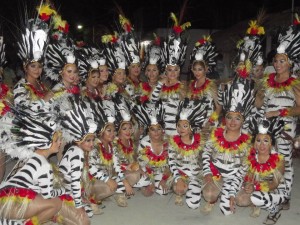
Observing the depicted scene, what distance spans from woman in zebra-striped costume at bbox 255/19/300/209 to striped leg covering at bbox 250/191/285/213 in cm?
21

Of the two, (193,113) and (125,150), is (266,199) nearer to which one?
(193,113)

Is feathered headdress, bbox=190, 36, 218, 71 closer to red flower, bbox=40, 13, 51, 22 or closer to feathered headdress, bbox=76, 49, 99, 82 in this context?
feathered headdress, bbox=76, 49, 99, 82

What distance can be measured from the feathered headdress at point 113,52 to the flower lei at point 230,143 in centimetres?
201

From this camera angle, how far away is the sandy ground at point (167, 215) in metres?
4.10

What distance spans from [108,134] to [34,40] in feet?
4.85

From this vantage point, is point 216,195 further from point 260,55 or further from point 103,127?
point 260,55

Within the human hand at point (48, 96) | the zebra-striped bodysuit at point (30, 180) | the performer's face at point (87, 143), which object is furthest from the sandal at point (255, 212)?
the human hand at point (48, 96)

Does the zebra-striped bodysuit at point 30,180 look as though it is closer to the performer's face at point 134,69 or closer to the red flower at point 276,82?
the red flower at point 276,82

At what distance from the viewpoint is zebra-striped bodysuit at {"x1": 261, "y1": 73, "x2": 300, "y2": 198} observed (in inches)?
173

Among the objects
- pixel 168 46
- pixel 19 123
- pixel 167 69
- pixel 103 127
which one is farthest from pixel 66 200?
pixel 168 46

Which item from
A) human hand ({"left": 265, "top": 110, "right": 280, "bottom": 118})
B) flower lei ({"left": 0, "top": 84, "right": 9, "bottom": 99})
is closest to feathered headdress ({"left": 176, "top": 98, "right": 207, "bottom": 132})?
human hand ({"left": 265, "top": 110, "right": 280, "bottom": 118})

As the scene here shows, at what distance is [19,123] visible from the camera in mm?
3287

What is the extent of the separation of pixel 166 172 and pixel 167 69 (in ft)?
5.02

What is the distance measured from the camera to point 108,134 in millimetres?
4531
